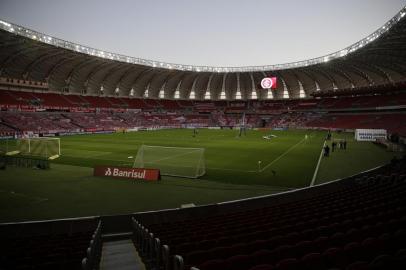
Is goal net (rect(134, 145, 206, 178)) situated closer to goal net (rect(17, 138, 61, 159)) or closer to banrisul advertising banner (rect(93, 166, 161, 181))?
banrisul advertising banner (rect(93, 166, 161, 181))

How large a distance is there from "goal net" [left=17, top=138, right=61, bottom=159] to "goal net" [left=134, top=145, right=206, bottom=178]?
11.0 meters

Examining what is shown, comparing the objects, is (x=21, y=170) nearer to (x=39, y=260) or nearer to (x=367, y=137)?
(x=39, y=260)

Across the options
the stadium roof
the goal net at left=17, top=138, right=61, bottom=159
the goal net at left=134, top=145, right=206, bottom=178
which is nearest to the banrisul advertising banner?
the goal net at left=134, top=145, right=206, bottom=178

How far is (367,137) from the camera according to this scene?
4953cm

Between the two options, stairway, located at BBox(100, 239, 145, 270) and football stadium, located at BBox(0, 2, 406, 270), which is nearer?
football stadium, located at BBox(0, 2, 406, 270)

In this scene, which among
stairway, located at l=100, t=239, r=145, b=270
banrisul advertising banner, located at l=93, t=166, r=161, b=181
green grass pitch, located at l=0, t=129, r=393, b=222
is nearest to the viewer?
stairway, located at l=100, t=239, r=145, b=270

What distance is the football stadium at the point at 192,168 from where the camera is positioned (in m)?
6.37

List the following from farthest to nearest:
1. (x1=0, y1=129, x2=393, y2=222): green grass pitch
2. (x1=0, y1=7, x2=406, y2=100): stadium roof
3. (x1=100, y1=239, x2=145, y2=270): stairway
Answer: (x1=0, y1=7, x2=406, y2=100): stadium roof < (x1=0, y1=129, x2=393, y2=222): green grass pitch < (x1=100, y1=239, x2=145, y2=270): stairway

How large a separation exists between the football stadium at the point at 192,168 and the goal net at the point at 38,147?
0.55 ft

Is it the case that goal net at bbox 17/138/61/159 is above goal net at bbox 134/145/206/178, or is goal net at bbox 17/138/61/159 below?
above

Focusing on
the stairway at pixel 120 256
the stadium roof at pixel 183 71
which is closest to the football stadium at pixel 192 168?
the stairway at pixel 120 256

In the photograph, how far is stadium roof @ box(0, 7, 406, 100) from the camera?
5478 cm

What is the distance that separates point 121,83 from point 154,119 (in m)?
15.7

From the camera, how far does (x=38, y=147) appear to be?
34.2 meters
